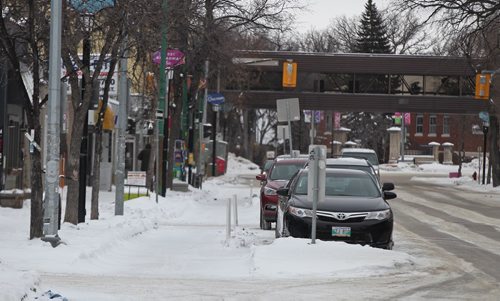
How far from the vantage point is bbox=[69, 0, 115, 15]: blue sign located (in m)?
15.7

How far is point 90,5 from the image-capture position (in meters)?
16.0

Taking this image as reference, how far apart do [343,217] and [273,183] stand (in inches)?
254

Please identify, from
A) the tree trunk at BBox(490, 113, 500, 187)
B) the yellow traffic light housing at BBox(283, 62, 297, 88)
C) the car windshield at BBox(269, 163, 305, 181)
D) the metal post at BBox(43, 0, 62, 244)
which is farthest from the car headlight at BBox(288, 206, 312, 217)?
the tree trunk at BBox(490, 113, 500, 187)

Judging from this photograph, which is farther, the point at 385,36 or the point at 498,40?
the point at 385,36

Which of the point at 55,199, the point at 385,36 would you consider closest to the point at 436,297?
the point at 55,199

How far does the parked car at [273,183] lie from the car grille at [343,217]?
18.0 feet

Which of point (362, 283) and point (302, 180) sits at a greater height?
point (302, 180)

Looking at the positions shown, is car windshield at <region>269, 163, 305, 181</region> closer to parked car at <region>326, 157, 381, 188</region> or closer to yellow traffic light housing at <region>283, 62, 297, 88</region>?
parked car at <region>326, 157, 381, 188</region>

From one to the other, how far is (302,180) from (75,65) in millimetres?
5242

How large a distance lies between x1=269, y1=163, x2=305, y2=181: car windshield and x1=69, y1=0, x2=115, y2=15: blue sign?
6.65 m

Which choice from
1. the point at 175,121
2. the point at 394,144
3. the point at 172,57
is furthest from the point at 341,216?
the point at 394,144

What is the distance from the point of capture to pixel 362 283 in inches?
441

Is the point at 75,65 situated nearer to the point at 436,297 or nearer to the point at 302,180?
the point at 302,180

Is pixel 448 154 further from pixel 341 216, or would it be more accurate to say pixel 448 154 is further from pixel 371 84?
pixel 341 216
